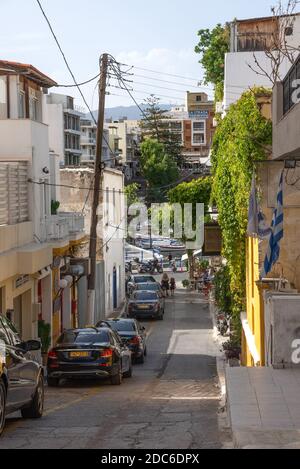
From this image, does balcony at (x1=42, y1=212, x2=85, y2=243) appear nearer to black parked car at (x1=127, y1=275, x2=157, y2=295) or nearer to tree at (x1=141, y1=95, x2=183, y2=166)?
black parked car at (x1=127, y1=275, x2=157, y2=295)

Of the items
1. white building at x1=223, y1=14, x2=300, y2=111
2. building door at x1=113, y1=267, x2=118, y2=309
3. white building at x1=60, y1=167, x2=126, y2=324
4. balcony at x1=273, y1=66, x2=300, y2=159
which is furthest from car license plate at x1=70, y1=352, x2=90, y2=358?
building door at x1=113, y1=267, x2=118, y2=309

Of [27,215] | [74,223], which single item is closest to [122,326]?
[27,215]

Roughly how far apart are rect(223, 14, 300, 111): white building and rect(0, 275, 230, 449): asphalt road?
425 inches

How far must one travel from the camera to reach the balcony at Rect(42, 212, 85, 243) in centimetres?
3522

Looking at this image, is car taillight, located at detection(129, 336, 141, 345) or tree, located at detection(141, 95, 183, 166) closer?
car taillight, located at detection(129, 336, 141, 345)

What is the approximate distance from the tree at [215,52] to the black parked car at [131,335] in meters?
15.6

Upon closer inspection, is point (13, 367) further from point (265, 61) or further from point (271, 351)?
point (265, 61)

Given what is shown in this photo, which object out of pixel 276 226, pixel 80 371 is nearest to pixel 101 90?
pixel 80 371

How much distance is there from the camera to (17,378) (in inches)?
555

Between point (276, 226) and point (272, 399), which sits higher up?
point (276, 226)

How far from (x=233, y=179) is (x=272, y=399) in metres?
11.1

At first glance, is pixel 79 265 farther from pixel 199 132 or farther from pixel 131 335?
pixel 199 132

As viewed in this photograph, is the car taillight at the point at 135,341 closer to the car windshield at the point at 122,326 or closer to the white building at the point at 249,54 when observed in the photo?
the car windshield at the point at 122,326

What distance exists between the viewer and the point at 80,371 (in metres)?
23.4
